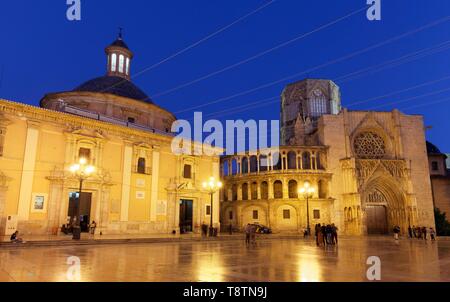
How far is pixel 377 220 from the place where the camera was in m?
37.2

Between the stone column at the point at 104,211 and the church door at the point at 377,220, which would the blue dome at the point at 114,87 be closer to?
the stone column at the point at 104,211

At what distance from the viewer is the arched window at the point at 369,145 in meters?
37.8

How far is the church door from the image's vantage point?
37.0 meters

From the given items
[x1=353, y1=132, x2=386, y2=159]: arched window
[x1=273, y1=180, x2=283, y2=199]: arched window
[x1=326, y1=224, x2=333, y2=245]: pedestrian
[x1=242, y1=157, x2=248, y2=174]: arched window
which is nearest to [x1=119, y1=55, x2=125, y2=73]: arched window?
[x1=242, y1=157, x2=248, y2=174]: arched window

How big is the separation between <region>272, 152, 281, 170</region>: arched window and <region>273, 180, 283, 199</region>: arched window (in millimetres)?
2709

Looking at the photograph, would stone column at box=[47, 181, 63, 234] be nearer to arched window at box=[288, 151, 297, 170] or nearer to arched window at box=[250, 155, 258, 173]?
arched window at box=[250, 155, 258, 173]

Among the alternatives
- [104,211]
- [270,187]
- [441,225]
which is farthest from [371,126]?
[104,211]

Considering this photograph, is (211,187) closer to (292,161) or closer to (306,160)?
(292,161)

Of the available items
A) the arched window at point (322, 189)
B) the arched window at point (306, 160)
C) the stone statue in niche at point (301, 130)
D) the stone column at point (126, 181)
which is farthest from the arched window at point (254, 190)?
the stone column at point (126, 181)

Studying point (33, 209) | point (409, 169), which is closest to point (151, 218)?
point (33, 209)

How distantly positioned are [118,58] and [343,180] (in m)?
27.0

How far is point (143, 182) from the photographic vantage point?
24.5 meters

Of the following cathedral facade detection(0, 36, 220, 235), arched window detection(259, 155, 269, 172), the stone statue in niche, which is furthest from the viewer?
the stone statue in niche
